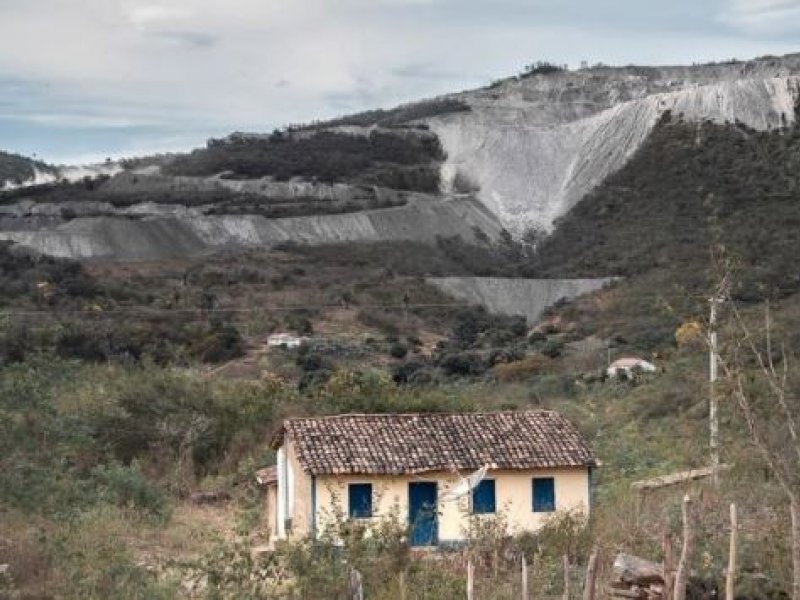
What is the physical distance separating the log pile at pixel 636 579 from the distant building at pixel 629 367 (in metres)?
31.5

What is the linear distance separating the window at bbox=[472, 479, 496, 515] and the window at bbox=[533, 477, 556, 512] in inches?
30.7

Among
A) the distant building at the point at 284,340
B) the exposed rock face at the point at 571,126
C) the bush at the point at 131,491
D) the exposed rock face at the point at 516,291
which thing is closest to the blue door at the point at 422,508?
the bush at the point at 131,491

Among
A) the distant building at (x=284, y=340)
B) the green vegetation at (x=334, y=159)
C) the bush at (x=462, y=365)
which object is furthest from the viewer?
the green vegetation at (x=334, y=159)

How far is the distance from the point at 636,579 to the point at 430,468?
10.4 m

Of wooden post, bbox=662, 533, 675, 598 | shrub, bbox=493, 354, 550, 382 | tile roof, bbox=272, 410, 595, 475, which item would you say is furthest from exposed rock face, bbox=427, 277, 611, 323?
wooden post, bbox=662, 533, 675, 598

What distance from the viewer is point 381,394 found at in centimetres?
3297

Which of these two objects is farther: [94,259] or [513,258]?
[513,258]

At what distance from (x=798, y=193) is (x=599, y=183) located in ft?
58.5

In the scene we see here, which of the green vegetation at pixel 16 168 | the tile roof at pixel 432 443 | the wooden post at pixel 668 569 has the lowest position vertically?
the wooden post at pixel 668 569

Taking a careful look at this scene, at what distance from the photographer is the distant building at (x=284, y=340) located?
5347 centimetres

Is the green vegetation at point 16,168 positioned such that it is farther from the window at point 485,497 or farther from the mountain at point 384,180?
the window at point 485,497

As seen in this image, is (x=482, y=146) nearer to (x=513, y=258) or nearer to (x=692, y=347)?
(x=513, y=258)

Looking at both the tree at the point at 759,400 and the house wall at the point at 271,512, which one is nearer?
the tree at the point at 759,400

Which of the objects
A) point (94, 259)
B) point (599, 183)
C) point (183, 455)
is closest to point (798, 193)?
point (599, 183)
